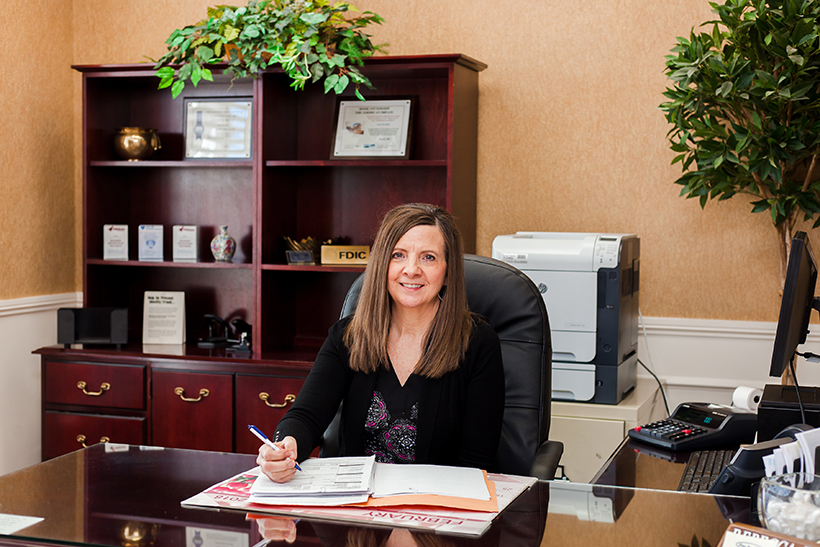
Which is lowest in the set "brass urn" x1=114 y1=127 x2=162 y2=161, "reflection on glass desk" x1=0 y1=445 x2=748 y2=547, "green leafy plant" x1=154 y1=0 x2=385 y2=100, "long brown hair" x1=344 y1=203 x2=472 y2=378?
"reflection on glass desk" x1=0 y1=445 x2=748 y2=547

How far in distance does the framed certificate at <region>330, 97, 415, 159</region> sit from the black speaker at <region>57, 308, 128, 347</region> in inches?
43.4

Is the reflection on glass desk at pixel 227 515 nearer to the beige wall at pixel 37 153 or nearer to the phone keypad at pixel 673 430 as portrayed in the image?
the phone keypad at pixel 673 430

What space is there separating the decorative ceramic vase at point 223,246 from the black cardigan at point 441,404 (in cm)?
157

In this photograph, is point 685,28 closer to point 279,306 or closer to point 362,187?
point 362,187

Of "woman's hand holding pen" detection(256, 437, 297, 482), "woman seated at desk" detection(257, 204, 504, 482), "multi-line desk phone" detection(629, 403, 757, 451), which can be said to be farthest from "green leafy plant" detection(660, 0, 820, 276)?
"woman's hand holding pen" detection(256, 437, 297, 482)

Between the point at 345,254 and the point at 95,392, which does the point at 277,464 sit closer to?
the point at 345,254

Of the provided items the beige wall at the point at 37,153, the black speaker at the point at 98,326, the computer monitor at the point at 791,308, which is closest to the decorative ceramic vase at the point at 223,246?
the black speaker at the point at 98,326

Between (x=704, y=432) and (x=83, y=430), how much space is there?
2.36 m

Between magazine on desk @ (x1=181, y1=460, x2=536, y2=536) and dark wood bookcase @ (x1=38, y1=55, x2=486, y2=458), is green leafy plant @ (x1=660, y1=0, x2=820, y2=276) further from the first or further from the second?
magazine on desk @ (x1=181, y1=460, x2=536, y2=536)

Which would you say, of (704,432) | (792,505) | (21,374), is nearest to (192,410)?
(21,374)

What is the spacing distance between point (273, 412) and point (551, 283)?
3.78 ft

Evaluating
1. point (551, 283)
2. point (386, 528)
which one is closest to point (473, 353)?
point (386, 528)

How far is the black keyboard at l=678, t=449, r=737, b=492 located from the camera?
1.48m

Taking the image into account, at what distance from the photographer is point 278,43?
277 cm
